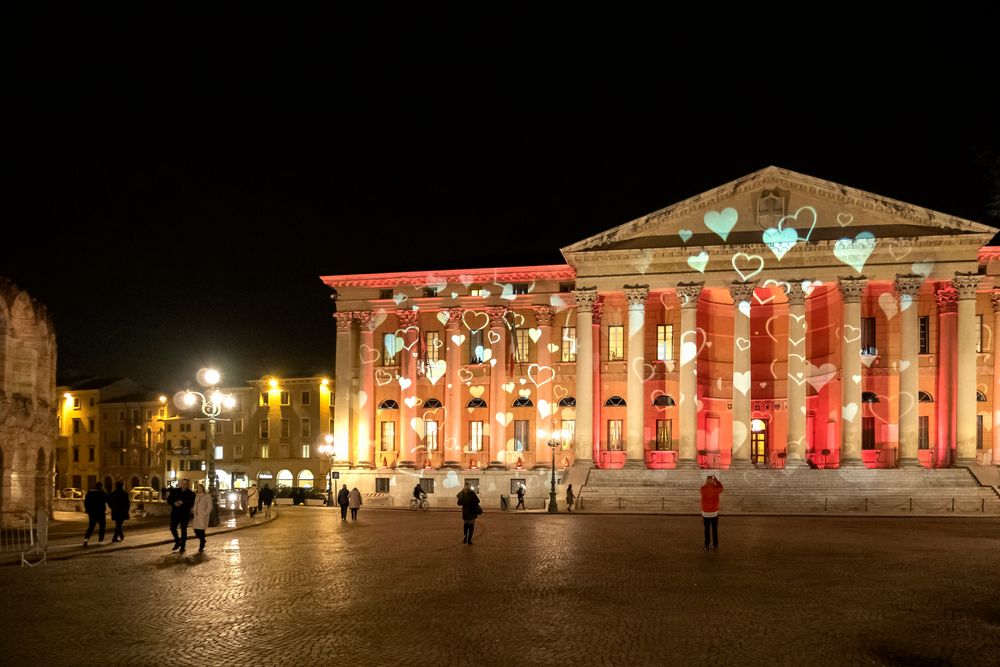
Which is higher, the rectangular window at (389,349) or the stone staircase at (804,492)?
the rectangular window at (389,349)

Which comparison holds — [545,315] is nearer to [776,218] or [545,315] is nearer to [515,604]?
[776,218]

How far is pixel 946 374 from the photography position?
45812mm

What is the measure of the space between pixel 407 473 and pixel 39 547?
106 feet

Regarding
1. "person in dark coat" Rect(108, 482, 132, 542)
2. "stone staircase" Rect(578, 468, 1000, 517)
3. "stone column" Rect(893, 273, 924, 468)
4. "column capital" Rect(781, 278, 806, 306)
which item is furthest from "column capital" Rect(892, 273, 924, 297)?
"person in dark coat" Rect(108, 482, 132, 542)

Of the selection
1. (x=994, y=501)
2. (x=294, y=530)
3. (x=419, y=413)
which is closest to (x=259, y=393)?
(x=419, y=413)

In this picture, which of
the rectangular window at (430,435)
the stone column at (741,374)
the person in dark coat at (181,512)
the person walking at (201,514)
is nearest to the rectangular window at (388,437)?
the rectangular window at (430,435)

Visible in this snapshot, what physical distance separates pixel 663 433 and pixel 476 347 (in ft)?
36.5

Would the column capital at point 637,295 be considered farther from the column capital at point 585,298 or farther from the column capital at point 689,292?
the column capital at point 585,298

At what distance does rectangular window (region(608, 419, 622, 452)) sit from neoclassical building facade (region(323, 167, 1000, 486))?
8 cm

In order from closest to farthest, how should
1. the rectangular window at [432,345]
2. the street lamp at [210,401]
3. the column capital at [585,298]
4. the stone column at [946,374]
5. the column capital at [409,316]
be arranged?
the street lamp at [210,401]
the stone column at [946,374]
the column capital at [585,298]
the column capital at [409,316]
the rectangular window at [432,345]

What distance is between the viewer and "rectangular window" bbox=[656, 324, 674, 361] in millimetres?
50406

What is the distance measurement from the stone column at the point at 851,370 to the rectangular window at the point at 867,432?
11.7ft

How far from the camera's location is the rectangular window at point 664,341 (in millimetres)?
50406

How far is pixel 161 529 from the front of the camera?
1166 inches
